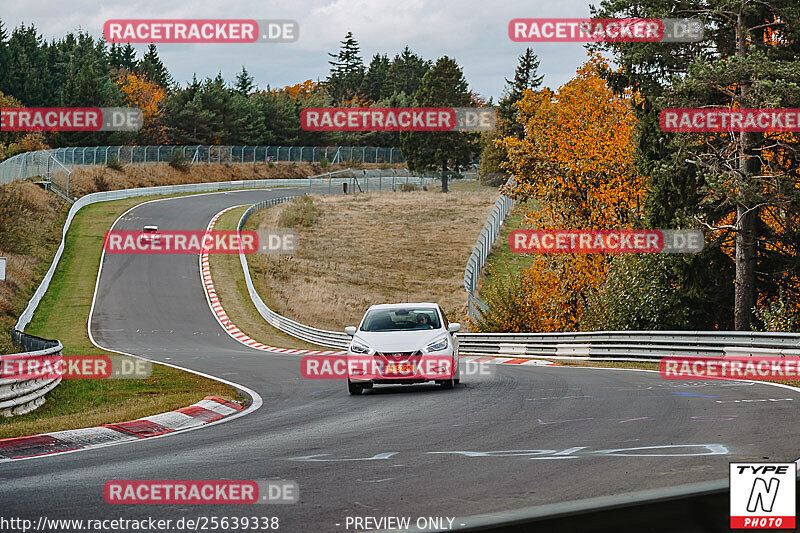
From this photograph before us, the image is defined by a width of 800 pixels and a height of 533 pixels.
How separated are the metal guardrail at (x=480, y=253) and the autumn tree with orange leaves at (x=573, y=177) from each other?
277 centimetres

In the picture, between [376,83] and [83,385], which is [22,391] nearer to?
[83,385]

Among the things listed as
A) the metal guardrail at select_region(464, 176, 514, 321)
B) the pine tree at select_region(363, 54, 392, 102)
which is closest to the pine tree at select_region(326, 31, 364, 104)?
the pine tree at select_region(363, 54, 392, 102)

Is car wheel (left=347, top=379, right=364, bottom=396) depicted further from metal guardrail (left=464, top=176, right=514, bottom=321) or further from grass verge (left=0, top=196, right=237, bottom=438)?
metal guardrail (left=464, top=176, right=514, bottom=321)

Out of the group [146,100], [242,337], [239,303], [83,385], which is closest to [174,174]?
[146,100]

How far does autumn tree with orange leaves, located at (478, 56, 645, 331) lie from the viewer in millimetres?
36844

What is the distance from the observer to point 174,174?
301ft

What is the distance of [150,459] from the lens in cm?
904

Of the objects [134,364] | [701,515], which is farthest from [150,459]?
[134,364]

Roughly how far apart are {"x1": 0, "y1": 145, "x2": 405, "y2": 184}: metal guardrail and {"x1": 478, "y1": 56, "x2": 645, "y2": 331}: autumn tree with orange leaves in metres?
36.1

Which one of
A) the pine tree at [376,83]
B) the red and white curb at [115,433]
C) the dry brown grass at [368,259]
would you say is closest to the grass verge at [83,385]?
the red and white curb at [115,433]

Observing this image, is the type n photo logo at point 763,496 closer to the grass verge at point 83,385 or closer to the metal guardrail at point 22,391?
the grass verge at point 83,385

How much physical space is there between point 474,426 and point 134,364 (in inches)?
710

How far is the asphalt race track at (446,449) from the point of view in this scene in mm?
6688

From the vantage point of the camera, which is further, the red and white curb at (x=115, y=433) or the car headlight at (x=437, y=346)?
the car headlight at (x=437, y=346)
